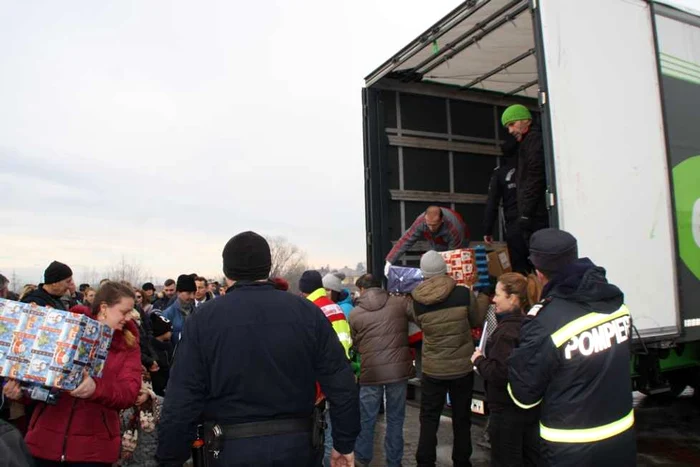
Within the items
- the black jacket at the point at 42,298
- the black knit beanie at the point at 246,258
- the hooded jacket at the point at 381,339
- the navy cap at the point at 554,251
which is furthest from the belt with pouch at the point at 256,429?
the black jacket at the point at 42,298

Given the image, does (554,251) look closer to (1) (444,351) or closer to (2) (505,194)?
(1) (444,351)

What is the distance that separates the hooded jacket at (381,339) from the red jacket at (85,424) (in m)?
2.01

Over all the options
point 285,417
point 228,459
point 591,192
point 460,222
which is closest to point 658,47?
point 591,192

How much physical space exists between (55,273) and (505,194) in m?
3.73

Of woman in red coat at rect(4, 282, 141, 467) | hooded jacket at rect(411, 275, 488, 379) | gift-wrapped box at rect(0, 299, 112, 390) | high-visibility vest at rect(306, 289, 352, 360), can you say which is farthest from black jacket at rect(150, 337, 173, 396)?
gift-wrapped box at rect(0, 299, 112, 390)

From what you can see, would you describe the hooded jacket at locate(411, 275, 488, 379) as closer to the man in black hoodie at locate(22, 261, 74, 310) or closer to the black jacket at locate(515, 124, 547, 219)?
the black jacket at locate(515, 124, 547, 219)

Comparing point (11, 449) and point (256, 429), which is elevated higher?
point (11, 449)

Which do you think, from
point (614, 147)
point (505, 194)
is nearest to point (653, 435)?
point (505, 194)

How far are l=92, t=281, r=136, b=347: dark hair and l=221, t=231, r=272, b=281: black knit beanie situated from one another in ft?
2.93

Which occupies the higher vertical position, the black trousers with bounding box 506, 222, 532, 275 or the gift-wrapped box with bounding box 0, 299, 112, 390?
the black trousers with bounding box 506, 222, 532, 275

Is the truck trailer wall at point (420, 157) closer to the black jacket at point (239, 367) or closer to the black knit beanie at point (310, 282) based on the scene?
the black knit beanie at point (310, 282)

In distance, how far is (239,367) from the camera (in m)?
2.10

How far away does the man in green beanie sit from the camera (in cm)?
424

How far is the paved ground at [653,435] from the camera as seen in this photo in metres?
4.62
